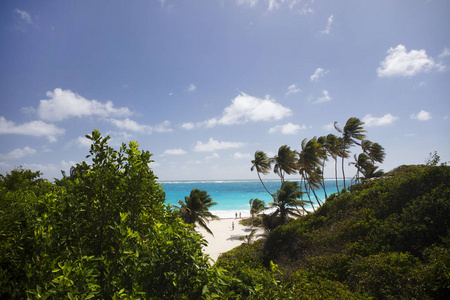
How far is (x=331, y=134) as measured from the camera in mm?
27031

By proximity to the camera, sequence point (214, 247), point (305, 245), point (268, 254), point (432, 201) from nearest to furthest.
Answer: point (432, 201)
point (305, 245)
point (268, 254)
point (214, 247)

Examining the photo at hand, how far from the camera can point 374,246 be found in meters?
7.75

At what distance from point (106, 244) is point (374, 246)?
9.27m

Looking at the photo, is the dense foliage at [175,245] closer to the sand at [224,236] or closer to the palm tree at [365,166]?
the sand at [224,236]

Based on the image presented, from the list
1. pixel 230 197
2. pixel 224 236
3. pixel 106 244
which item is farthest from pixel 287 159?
pixel 230 197

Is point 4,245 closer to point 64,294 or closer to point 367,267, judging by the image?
point 64,294

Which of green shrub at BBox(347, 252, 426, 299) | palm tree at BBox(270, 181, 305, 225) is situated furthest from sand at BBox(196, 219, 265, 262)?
green shrub at BBox(347, 252, 426, 299)

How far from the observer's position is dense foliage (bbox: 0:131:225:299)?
2.34 meters

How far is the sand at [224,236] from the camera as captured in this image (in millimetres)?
21688

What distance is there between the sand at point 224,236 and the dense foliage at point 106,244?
16.0 metres

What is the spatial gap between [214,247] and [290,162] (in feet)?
44.6

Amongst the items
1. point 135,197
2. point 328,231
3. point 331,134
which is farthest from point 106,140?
point 331,134

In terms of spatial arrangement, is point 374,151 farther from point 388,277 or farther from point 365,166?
point 388,277

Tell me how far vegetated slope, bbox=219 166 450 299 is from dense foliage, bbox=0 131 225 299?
65.8 inches
